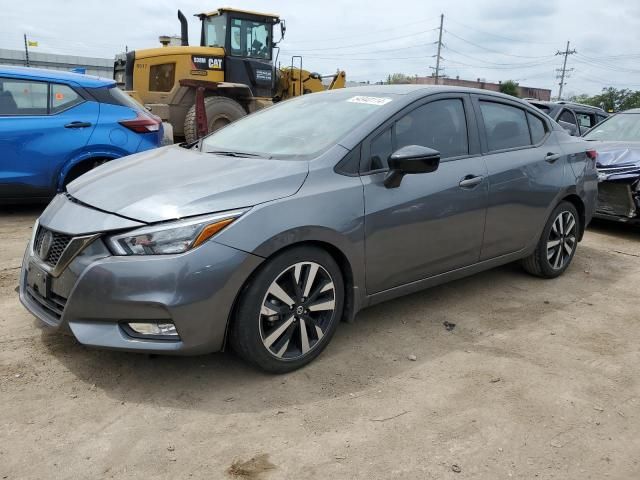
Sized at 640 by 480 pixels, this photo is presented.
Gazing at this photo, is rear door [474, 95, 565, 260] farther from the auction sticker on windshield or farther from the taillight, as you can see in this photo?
the taillight

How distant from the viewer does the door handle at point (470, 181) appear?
379 centimetres

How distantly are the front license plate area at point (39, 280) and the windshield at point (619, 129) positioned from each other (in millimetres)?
7162

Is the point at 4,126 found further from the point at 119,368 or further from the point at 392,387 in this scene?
the point at 392,387

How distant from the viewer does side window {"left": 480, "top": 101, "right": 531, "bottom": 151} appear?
416 cm

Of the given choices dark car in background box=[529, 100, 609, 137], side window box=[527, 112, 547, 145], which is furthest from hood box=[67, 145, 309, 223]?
dark car in background box=[529, 100, 609, 137]

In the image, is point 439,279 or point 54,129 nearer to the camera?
point 439,279

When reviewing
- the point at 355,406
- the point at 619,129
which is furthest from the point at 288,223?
the point at 619,129

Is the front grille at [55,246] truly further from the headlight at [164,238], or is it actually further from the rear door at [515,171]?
the rear door at [515,171]

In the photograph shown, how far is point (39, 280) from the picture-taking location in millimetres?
2955

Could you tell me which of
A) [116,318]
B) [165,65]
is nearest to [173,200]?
[116,318]

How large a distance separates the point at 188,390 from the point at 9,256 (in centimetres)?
293

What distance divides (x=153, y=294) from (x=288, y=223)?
0.75 meters

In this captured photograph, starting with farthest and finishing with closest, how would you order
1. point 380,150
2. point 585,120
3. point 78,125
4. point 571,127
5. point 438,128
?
point 585,120, point 571,127, point 78,125, point 438,128, point 380,150

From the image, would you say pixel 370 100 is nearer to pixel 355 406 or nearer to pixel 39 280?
pixel 355 406
